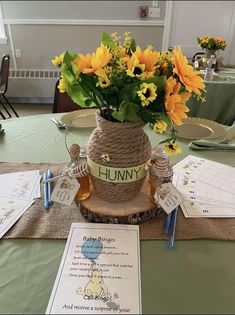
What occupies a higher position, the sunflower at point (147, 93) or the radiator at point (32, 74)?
the sunflower at point (147, 93)

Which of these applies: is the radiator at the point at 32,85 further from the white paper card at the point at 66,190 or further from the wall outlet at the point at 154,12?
the white paper card at the point at 66,190

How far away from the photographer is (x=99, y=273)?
507 millimetres

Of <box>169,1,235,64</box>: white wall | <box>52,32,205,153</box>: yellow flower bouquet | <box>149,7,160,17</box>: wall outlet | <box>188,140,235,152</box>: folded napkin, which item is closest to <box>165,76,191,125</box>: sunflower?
<box>52,32,205,153</box>: yellow flower bouquet

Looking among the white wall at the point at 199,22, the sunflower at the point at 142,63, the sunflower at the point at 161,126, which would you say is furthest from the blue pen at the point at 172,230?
the white wall at the point at 199,22

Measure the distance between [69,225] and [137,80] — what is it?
0.36m

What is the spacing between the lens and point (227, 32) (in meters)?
3.36

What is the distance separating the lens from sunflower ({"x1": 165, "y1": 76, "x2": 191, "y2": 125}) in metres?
0.49

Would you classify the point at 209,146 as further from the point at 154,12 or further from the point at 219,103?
the point at 154,12

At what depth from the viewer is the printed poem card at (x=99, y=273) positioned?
45 centimetres

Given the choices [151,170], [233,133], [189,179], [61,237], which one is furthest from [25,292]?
[233,133]

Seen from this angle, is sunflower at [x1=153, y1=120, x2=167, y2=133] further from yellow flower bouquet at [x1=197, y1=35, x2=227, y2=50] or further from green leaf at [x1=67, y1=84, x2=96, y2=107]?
yellow flower bouquet at [x1=197, y1=35, x2=227, y2=50]

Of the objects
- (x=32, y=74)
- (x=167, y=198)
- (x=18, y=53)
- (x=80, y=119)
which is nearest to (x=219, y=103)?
(x=80, y=119)

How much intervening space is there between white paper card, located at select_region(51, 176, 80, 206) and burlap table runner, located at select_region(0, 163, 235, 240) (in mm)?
49

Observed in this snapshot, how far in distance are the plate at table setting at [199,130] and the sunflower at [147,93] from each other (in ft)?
2.02
